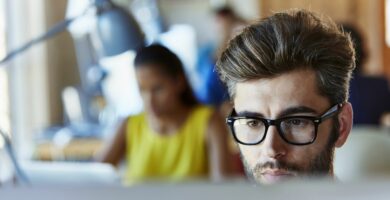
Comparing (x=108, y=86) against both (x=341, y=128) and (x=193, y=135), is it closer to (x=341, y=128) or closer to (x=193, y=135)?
(x=193, y=135)

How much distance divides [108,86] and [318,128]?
151 cm

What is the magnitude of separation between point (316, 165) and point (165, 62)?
56 cm

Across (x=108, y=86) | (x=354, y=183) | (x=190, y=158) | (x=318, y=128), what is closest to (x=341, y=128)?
(x=318, y=128)

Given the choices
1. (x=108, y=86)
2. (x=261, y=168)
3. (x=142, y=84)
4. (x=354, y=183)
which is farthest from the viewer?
(x=108, y=86)

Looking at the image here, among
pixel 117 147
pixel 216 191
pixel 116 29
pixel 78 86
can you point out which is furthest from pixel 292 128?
pixel 78 86

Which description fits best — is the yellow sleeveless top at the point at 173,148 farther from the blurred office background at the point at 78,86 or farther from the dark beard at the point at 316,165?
the dark beard at the point at 316,165

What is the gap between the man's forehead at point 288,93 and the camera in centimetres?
31

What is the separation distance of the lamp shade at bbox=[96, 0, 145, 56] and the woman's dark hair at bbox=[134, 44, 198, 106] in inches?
0.6

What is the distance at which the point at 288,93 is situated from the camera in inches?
12.3

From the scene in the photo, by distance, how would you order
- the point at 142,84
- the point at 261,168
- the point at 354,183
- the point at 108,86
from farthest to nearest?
the point at 108,86 < the point at 142,84 < the point at 261,168 < the point at 354,183

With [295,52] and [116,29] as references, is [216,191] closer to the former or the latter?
[295,52]

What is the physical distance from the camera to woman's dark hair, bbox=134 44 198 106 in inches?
32.2

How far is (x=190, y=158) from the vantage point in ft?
2.76

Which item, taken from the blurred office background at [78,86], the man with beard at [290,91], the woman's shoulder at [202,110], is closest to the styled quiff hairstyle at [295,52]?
the man with beard at [290,91]
